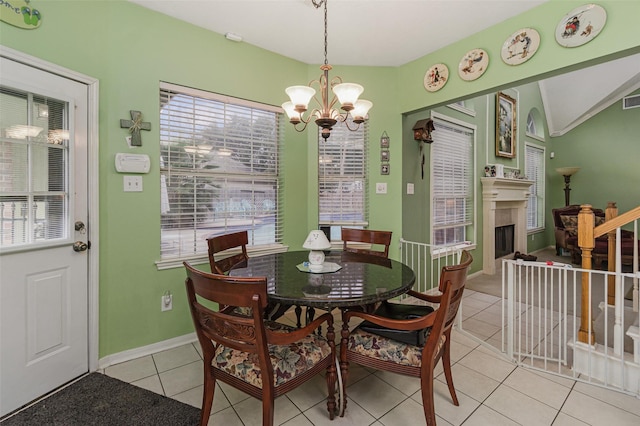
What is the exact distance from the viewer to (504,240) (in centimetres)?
518

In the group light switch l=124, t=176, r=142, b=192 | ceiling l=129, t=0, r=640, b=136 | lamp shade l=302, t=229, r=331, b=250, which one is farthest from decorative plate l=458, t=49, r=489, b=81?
light switch l=124, t=176, r=142, b=192

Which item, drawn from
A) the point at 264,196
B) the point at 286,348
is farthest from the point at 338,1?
the point at 286,348

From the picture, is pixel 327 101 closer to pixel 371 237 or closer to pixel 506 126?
pixel 371 237

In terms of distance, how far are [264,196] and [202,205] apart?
Result: 0.61 m

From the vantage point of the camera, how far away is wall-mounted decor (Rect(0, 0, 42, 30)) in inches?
62.9

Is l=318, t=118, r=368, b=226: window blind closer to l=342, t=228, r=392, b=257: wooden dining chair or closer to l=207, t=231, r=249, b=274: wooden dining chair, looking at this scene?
l=342, t=228, r=392, b=257: wooden dining chair

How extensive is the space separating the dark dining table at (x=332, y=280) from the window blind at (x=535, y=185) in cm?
566

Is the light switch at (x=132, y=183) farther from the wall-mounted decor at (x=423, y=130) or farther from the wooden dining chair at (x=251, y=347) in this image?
the wall-mounted decor at (x=423, y=130)

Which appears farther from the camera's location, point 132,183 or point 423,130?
point 423,130

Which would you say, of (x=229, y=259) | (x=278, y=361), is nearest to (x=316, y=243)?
(x=278, y=361)

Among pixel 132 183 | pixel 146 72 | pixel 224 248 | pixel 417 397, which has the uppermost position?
pixel 146 72

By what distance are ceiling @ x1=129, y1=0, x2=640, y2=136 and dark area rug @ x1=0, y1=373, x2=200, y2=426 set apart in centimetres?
270

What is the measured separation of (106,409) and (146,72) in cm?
227

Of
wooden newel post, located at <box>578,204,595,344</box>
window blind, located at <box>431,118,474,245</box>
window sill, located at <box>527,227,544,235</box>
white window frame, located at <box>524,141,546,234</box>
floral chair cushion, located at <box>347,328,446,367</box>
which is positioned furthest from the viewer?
window sill, located at <box>527,227,544,235</box>
